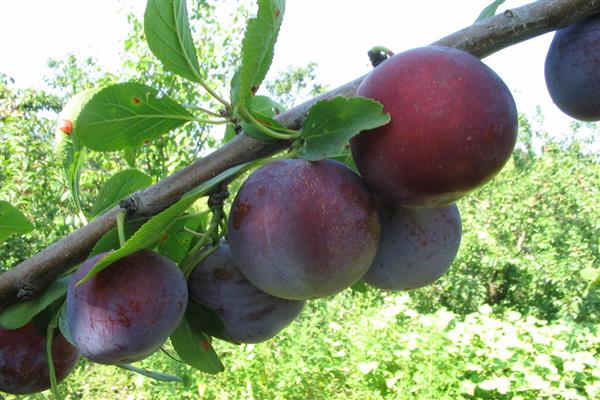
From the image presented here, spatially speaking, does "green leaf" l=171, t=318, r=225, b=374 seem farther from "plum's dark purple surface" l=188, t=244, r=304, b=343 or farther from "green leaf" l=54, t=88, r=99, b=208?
"green leaf" l=54, t=88, r=99, b=208

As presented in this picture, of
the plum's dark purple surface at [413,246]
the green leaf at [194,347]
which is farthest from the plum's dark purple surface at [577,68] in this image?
the green leaf at [194,347]

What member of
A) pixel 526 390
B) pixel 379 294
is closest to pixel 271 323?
pixel 526 390

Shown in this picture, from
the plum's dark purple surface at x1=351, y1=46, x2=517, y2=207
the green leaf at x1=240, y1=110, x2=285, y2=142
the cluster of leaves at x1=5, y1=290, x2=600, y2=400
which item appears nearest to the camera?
the plum's dark purple surface at x1=351, y1=46, x2=517, y2=207

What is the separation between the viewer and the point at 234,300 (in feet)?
2.11

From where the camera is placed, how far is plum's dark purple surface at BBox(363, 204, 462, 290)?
60 cm

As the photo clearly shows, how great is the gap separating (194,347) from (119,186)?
25cm

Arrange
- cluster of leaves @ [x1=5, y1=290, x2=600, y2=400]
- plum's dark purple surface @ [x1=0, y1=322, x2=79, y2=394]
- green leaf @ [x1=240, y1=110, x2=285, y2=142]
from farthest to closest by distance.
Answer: cluster of leaves @ [x1=5, y1=290, x2=600, y2=400] < plum's dark purple surface @ [x1=0, y1=322, x2=79, y2=394] < green leaf @ [x1=240, y1=110, x2=285, y2=142]

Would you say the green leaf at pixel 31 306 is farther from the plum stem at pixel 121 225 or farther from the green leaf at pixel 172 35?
the green leaf at pixel 172 35

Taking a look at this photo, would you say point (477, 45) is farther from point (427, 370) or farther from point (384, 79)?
point (427, 370)

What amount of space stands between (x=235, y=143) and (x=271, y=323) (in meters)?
0.22

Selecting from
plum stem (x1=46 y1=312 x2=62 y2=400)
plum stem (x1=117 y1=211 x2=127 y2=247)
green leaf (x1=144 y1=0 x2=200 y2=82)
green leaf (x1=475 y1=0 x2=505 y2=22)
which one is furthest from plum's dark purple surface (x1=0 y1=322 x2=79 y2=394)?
green leaf (x1=475 y1=0 x2=505 y2=22)

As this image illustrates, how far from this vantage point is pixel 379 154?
463mm

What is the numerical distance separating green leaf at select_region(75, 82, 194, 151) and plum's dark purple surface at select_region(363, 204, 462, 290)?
258 mm

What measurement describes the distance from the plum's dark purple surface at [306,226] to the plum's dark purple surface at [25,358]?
1.48 ft
